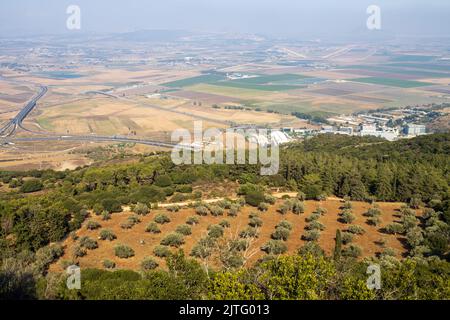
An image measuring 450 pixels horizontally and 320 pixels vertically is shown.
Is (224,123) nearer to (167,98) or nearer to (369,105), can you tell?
(167,98)

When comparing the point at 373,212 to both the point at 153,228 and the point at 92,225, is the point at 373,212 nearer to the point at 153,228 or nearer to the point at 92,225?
the point at 153,228

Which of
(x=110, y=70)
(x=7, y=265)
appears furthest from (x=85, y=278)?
(x=110, y=70)

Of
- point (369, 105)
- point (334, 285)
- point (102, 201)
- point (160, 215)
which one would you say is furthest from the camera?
point (369, 105)

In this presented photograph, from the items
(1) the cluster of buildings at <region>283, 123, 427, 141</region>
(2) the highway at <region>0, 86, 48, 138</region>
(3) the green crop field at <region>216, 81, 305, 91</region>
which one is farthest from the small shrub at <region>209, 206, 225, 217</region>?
(3) the green crop field at <region>216, 81, 305, 91</region>

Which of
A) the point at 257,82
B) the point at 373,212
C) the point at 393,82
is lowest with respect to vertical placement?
the point at 373,212

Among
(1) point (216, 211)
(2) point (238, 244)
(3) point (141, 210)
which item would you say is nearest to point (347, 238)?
(2) point (238, 244)

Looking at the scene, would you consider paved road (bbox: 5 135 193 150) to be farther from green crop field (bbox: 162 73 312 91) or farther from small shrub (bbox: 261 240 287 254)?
green crop field (bbox: 162 73 312 91)
